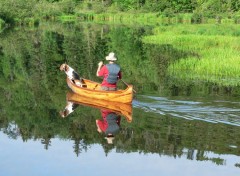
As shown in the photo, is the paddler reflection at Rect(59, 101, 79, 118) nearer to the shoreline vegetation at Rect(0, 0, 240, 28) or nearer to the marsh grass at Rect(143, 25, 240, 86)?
the marsh grass at Rect(143, 25, 240, 86)

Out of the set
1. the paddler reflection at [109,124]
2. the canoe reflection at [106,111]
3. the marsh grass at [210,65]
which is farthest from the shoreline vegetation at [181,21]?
the paddler reflection at [109,124]

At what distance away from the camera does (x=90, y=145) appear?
40.7 ft

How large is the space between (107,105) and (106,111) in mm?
522

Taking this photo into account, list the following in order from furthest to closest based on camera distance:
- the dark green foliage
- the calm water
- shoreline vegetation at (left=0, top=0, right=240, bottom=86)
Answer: the dark green foliage, shoreline vegetation at (left=0, top=0, right=240, bottom=86), the calm water

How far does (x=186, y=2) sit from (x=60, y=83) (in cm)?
6801

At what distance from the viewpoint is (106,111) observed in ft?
52.5

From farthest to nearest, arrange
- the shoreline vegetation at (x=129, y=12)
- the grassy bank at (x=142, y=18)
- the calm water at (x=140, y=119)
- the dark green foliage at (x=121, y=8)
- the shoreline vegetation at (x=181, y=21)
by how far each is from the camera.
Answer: the grassy bank at (x=142, y=18), the shoreline vegetation at (x=129, y=12), the dark green foliage at (x=121, y=8), the shoreline vegetation at (x=181, y=21), the calm water at (x=140, y=119)

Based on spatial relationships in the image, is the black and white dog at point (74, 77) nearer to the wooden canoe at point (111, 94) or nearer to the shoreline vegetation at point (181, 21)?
the wooden canoe at point (111, 94)

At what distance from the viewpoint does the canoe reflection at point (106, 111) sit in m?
13.7

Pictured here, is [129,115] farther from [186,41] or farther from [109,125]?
[186,41]

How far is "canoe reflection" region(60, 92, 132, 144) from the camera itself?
44.8ft

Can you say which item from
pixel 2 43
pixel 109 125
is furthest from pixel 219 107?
pixel 2 43

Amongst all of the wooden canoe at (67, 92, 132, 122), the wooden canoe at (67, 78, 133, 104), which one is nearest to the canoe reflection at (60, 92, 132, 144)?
the wooden canoe at (67, 92, 132, 122)

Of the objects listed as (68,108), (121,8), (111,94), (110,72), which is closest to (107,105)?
(111,94)
